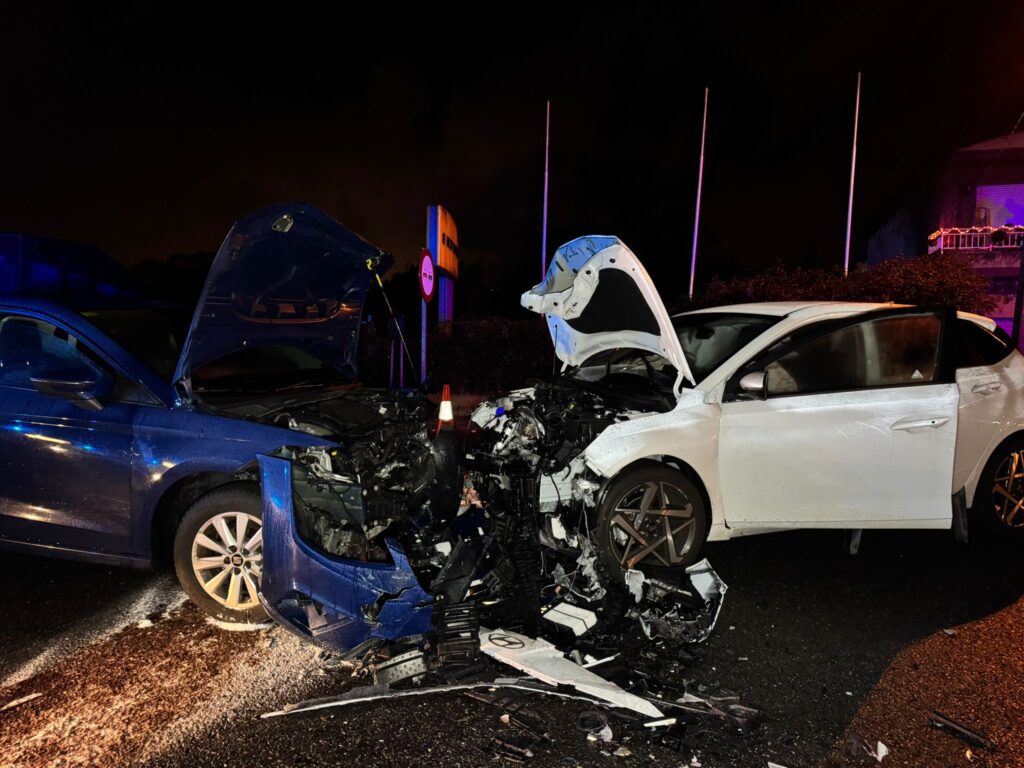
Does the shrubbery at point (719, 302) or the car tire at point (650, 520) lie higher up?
the shrubbery at point (719, 302)

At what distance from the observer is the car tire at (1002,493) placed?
430cm

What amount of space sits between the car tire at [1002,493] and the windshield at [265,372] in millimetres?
4599

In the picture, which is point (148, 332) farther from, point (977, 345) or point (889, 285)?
point (889, 285)

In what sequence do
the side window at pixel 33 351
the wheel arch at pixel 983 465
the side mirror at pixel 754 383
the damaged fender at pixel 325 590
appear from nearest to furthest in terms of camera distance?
the damaged fender at pixel 325 590, the side window at pixel 33 351, the side mirror at pixel 754 383, the wheel arch at pixel 983 465

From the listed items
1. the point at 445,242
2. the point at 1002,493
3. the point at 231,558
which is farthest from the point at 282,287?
the point at 445,242

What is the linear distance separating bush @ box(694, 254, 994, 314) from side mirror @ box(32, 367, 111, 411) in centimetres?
1035

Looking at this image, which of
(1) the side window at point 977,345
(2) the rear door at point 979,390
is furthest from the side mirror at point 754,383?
(1) the side window at point 977,345

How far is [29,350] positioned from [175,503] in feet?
4.12

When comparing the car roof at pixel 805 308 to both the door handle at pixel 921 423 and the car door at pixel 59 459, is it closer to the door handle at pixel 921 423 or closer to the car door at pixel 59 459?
the door handle at pixel 921 423

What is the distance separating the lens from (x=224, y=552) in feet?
10.4

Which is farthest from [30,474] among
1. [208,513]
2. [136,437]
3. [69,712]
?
[69,712]

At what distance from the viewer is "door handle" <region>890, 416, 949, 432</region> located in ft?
12.3

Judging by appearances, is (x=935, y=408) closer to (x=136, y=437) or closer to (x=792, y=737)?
(x=792, y=737)

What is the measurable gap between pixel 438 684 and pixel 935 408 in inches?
132
